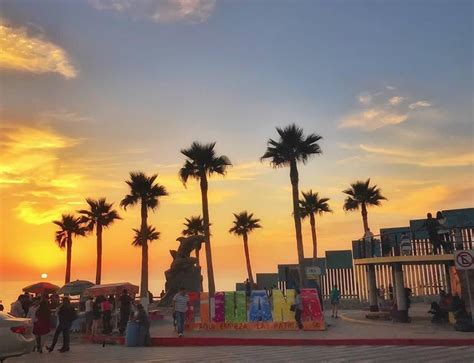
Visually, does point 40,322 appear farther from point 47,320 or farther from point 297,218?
point 297,218

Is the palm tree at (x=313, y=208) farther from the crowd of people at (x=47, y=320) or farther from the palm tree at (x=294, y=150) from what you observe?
the crowd of people at (x=47, y=320)

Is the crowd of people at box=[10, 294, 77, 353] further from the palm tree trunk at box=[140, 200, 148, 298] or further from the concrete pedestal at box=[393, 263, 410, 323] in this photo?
the palm tree trunk at box=[140, 200, 148, 298]

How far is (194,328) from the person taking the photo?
68.5ft

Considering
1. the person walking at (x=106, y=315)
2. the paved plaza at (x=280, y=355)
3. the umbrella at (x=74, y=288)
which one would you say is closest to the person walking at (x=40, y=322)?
the paved plaza at (x=280, y=355)

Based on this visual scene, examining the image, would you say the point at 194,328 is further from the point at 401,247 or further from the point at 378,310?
the point at 378,310

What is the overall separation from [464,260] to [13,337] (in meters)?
13.6

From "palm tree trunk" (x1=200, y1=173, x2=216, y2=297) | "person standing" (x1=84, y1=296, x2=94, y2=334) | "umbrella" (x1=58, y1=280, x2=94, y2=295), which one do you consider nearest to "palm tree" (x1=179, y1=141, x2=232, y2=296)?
"palm tree trunk" (x1=200, y1=173, x2=216, y2=297)

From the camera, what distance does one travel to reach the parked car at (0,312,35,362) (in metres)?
9.62

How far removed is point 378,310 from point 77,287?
A: 21293 mm

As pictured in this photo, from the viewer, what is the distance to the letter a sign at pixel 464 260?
50.5 feet

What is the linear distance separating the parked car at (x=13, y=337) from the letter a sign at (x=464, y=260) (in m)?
13.2

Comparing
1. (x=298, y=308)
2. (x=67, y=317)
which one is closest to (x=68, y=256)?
(x=298, y=308)

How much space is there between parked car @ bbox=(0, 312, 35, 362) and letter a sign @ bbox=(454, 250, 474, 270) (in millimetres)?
13162

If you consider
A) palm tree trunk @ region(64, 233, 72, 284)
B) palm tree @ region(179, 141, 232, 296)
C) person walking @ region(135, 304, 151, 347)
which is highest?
palm tree @ region(179, 141, 232, 296)
